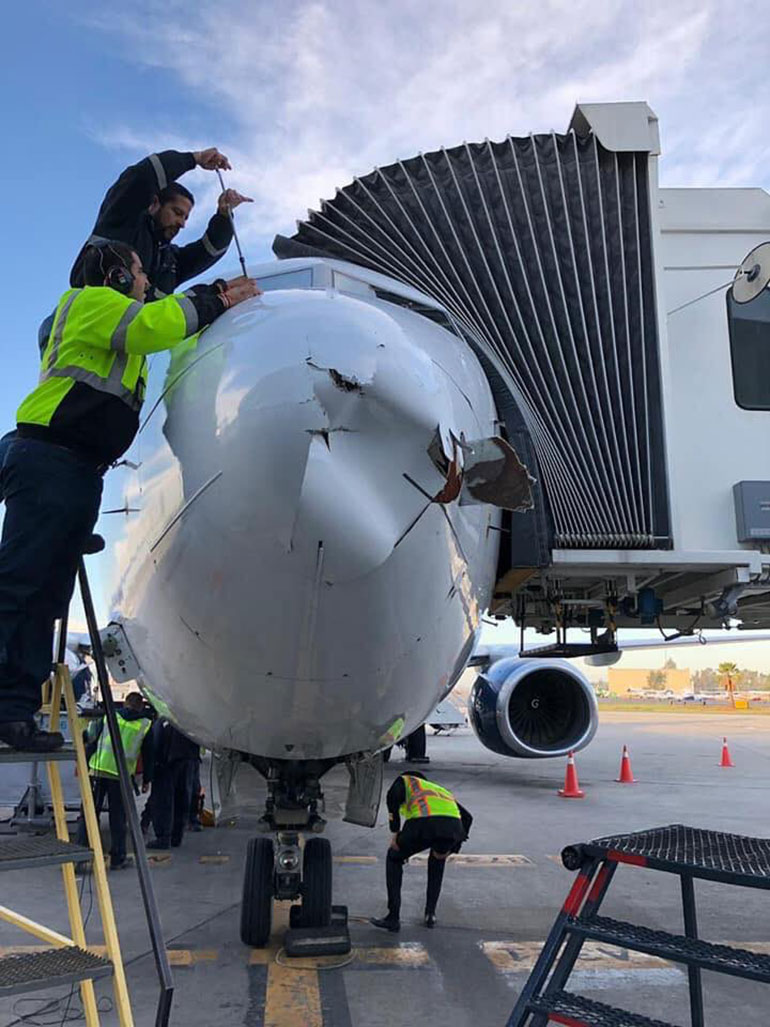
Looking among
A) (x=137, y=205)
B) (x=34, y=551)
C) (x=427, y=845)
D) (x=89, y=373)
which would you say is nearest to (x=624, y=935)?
(x=34, y=551)

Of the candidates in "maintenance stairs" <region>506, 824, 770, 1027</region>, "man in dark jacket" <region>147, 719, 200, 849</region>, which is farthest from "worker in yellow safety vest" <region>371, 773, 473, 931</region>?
"man in dark jacket" <region>147, 719, 200, 849</region>

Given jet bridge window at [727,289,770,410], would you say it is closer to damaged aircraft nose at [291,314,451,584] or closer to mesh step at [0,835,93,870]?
damaged aircraft nose at [291,314,451,584]

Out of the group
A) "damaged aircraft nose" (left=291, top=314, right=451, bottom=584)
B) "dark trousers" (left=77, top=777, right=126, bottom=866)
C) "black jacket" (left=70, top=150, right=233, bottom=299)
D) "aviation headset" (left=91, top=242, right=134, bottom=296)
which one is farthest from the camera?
"dark trousers" (left=77, top=777, right=126, bottom=866)

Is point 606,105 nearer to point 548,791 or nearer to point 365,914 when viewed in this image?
point 365,914

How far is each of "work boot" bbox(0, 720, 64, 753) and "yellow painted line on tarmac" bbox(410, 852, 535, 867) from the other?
5.66m

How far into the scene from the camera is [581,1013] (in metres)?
2.99

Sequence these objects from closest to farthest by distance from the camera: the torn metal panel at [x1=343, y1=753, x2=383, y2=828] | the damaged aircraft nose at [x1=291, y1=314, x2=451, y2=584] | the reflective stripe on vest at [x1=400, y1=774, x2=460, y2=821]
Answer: the damaged aircraft nose at [x1=291, y1=314, x2=451, y2=584] → the torn metal panel at [x1=343, y1=753, x2=383, y2=828] → the reflective stripe on vest at [x1=400, y1=774, x2=460, y2=821]

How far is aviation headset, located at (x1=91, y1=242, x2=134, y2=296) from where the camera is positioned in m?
3.30

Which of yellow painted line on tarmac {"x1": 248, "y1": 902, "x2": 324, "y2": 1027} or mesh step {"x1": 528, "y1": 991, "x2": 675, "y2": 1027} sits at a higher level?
mesh step {"x1": 528, "y1": 991, "x2": 675, "y2": 1027}

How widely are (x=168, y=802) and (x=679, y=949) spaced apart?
696cm

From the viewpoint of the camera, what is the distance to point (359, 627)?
289 cm

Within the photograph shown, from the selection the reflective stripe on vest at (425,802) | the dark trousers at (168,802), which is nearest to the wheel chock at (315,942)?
the reflective stripe on vest at (425,802)

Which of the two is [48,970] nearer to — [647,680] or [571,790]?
[571,790]

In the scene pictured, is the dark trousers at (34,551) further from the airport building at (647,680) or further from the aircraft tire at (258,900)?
the airport building at (647,680)
